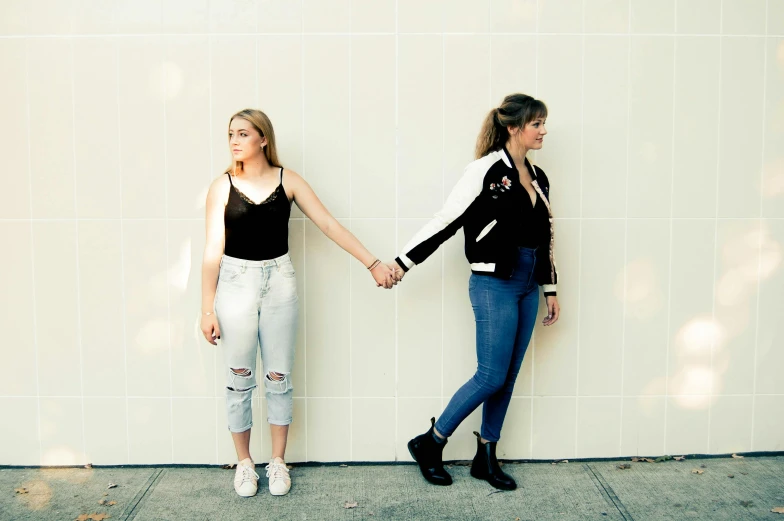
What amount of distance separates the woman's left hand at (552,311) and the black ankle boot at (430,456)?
803mm

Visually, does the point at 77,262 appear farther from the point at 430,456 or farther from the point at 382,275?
the point at 430,456

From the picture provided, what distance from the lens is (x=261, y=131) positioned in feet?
10.7

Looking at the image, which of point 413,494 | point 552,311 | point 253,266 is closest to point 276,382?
point 253,266

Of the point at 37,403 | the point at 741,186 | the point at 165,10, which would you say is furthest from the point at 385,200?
the point at 37,403

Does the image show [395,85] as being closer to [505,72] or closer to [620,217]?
[505,72]

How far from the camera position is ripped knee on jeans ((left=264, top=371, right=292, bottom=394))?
133 inches

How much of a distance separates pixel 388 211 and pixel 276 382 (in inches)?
42.3

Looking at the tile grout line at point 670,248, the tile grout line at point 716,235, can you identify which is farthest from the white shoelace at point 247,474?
the tile grout line at point 716,235

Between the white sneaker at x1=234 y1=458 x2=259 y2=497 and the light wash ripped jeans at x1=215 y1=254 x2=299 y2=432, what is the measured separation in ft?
0.63

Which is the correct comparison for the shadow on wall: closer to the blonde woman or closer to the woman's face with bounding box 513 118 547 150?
the woman's face with bounding box 513 118 547 150

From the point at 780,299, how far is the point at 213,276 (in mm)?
3062

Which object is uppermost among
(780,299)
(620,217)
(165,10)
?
(165,10)

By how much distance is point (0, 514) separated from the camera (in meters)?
3.19

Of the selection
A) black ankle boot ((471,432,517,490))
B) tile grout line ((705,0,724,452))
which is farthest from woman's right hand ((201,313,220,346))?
tile grout line ((705,0,724,452))
